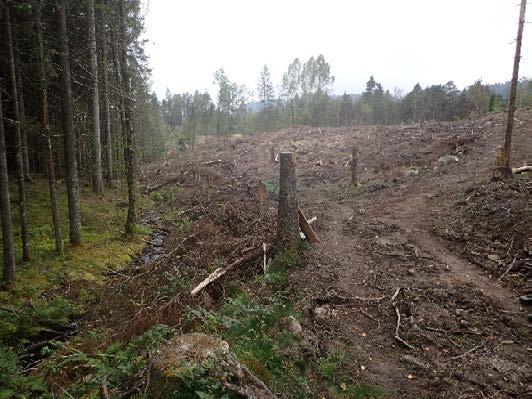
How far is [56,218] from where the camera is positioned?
11203 mm

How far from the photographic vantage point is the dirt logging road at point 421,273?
18.3ft

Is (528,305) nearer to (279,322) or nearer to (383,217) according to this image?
(279,322)

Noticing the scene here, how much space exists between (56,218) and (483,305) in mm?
12057

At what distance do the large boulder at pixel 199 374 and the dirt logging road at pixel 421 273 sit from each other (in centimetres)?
252

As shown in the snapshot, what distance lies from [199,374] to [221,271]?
5.38m

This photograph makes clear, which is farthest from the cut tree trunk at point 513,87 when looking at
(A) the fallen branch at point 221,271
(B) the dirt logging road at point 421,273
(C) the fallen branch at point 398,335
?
(A) the fallen branch at point 221,271

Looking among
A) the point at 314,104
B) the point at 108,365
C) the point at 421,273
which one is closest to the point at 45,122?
the point at 108,365

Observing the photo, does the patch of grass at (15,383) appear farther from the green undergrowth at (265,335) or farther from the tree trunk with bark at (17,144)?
the tree trunk with bark at (17,144)

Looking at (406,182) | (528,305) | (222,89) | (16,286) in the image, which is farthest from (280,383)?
(222,89)

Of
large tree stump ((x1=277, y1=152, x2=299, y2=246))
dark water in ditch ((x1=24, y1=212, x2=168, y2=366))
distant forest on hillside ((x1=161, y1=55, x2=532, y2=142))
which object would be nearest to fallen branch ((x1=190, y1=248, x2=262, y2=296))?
large tree stump ((x1=277, y1=152, x2=299, y2=246))

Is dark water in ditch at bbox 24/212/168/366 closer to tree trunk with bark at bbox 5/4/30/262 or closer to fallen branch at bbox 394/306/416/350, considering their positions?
tree trunk with bark at bbox 5/4/30/262

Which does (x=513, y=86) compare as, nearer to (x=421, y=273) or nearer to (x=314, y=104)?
(x=421, y=273)

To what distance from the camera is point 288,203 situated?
31.5 ft

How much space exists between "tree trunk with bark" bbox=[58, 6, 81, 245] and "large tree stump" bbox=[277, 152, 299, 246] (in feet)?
23.6
